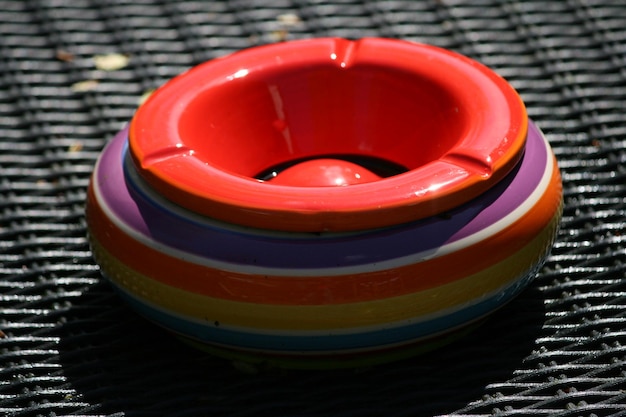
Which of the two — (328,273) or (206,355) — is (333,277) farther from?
(206,355)

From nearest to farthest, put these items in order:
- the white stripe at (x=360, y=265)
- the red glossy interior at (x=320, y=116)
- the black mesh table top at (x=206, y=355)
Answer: the white stripe at (x=360, y=265)
the black mesh table top at (x=206, y=355)
the red glossy interior at (x=320, y=116)

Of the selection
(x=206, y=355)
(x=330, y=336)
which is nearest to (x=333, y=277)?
(x=330, y=336)

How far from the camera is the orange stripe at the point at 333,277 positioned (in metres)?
1.74

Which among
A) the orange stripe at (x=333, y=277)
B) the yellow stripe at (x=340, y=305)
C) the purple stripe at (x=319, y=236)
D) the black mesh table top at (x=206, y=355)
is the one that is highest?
the purple stripe at (x=319, y=236)

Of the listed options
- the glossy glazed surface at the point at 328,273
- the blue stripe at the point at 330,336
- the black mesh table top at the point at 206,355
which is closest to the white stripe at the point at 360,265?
the glossy glazed surface at the point at 328,273

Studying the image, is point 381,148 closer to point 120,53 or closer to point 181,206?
point 181,206

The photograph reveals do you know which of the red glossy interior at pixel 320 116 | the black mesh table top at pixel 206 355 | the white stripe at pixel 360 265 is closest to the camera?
the white stripe at pixel 360 265

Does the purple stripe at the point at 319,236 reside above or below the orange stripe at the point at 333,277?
above

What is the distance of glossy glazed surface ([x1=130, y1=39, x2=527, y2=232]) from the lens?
1.77 m

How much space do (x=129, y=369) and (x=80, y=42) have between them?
1.34 m

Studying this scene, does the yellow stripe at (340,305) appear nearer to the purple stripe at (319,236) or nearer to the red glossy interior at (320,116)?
the purple stripe at (319,236)

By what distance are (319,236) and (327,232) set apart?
1 centimetres

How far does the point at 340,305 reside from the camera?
1.75m

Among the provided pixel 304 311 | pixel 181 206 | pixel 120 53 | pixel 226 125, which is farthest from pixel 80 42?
pixel 304 311
